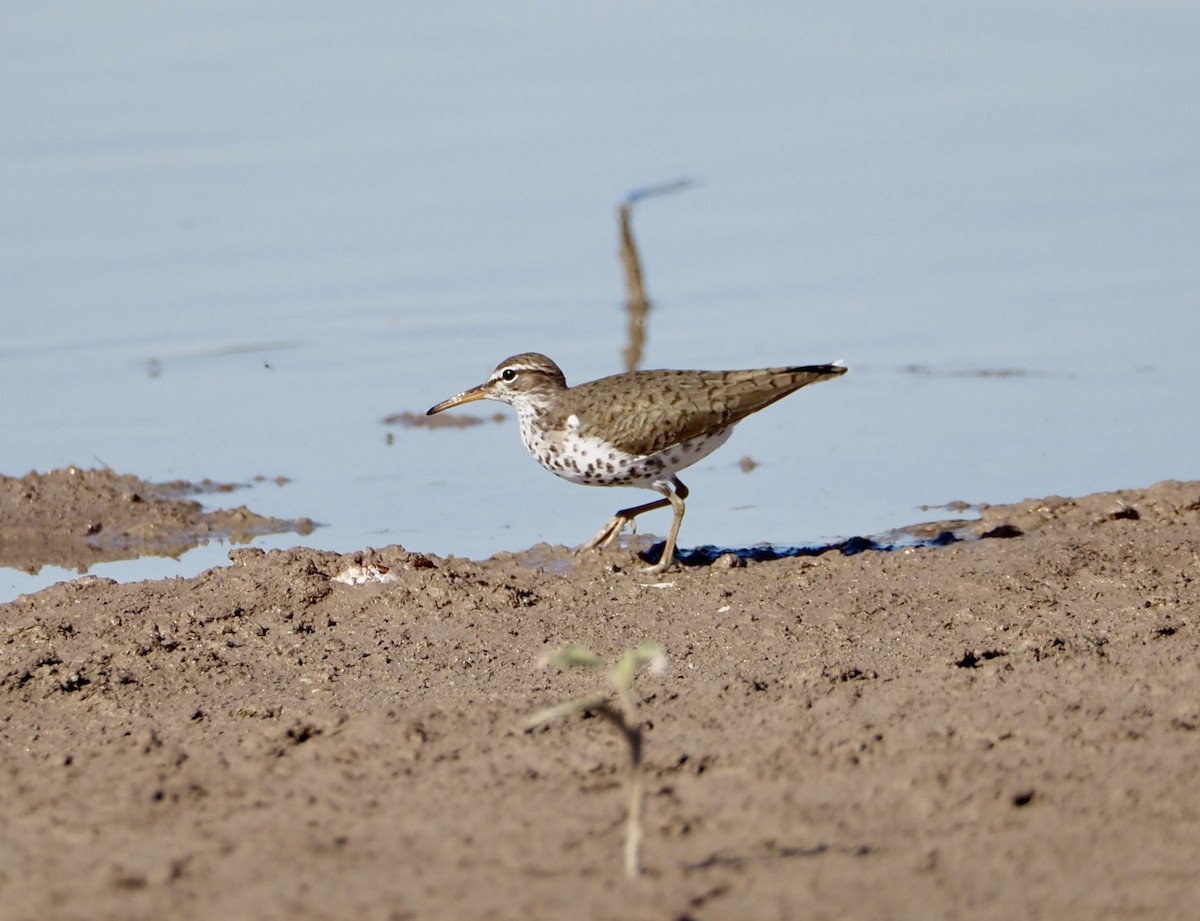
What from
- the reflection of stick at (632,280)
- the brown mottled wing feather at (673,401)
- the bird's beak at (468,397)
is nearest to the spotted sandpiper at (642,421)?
the brown mottled wing feather at (673,401)

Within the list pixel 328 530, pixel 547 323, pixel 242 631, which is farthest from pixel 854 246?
pixel 242 631

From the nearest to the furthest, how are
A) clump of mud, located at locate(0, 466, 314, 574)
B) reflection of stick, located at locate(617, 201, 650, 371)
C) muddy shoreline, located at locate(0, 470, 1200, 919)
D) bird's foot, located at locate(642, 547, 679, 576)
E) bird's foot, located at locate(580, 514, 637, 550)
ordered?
1. muddy shoreline, located at locate(0, 470, 1200, 919)
2. bird's foot, located at locate(642, 547, 679, 576)
3. bird's foot, located at locate(580, 514, 637, 550)
4. clump of mud, located at locate(0, 466, 314, 574)
5. reflection of stick, located at locate(617, 201, 650, 371)

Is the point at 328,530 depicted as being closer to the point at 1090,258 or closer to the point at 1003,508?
the point at 1003,508

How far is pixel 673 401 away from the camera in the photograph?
9023mm

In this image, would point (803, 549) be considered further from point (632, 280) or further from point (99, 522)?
point (632, 280)

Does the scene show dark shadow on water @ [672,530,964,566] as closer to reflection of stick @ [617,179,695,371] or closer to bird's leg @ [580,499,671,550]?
bird's leg @ [580,499,671,550]

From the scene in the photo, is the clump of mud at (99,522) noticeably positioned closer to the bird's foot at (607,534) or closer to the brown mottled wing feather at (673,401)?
the bird's foot at (607,534)

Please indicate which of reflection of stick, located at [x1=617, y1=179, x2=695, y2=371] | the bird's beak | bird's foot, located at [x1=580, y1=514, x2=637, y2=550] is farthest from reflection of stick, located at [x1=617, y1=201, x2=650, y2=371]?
bird's foot, located at [x1=580, y1=514, x2=637, y2=550]

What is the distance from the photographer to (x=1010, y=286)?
14.5 m

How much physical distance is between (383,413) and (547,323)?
1.97 metres

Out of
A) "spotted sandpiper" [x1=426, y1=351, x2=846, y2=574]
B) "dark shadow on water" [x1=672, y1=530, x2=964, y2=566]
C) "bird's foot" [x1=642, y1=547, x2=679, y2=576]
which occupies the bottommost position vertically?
"dark shadow on water" [x1=672, y1=530, x2=964, y2=566]

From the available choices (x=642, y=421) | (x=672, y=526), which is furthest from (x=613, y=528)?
(x=642, y=421)

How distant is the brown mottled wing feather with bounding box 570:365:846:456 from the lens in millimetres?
8914

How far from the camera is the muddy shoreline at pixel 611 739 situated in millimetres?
4172
